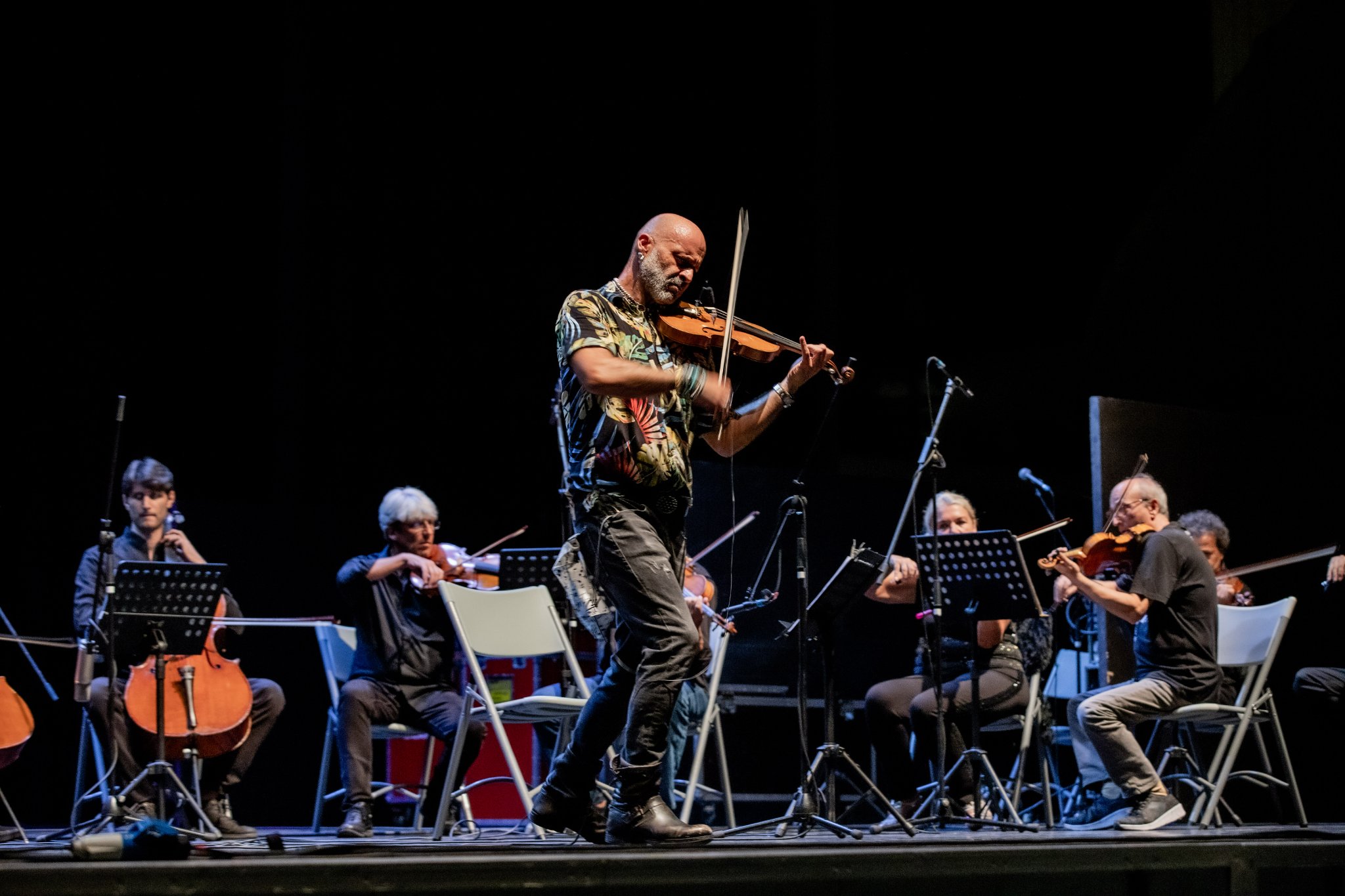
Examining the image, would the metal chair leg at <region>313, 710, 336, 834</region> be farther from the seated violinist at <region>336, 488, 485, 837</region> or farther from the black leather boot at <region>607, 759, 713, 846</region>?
the black leather boot at <region>607, 759, 713, 846</region>

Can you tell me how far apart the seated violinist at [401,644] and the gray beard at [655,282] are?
238 cm

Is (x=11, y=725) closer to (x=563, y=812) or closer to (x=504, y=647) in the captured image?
(x=504, y=647)

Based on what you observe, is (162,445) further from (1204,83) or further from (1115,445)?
(1204,83)

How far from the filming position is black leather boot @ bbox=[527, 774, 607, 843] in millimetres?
3084

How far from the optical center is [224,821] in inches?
187

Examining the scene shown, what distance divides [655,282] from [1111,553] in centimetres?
294

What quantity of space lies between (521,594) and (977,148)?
4.91 metres

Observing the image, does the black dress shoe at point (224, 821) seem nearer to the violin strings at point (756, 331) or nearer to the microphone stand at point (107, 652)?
the microphone stand at point (107, 652)

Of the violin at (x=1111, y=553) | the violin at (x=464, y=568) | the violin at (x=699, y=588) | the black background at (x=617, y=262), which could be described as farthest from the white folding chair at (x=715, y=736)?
the violin at (x=1111, y=553)

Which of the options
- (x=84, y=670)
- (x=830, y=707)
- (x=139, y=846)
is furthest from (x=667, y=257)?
(x=84, y=670)

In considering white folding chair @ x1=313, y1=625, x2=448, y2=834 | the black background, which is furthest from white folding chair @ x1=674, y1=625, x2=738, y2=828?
white folding chair @ x1=313, y1=625, x2=448, y2=834

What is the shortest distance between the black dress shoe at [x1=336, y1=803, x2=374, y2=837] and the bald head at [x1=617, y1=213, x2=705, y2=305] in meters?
2.41

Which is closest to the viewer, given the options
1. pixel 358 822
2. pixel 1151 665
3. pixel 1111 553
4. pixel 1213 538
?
pixel 358 822

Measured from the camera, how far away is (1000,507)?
25.1ft
